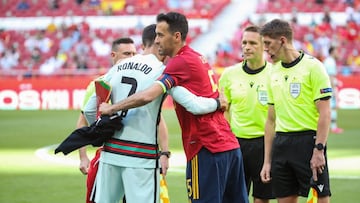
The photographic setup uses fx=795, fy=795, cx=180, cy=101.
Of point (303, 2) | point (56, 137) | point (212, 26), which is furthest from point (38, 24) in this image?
point (56, 137)

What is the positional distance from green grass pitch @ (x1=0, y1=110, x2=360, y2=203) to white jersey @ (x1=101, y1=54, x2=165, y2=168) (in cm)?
437

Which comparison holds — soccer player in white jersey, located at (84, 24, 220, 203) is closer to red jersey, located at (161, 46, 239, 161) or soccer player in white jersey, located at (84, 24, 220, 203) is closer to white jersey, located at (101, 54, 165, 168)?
white jersey, located at (101, 54, 165, 168)

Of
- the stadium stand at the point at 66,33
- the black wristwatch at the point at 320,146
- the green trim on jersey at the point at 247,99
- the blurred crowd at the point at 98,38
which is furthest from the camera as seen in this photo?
the stadium stand at the point at 66,33

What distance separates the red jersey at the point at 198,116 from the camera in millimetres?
6605

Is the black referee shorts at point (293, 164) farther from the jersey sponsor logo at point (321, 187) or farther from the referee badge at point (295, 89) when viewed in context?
the referee badge at point (295, 89)

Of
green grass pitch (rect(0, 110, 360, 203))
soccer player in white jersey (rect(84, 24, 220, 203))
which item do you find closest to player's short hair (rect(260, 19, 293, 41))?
soccer player in white jersey (rect(84, 24, 220, 203))

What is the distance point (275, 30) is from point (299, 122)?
2.98 ft

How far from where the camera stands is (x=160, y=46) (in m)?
6.74

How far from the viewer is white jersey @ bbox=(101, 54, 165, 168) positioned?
6645 millimetres

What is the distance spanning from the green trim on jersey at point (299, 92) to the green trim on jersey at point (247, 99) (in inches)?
41.1

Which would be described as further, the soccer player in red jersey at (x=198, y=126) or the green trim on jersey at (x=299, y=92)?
the green trim on jersey at (x=299, y=92)

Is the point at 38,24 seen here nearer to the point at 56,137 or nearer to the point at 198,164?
the point at 56,137

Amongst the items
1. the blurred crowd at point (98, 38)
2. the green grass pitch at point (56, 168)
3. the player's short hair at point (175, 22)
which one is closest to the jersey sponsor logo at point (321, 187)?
the player's short hair at point (175, 22)

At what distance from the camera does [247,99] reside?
8930 mm
